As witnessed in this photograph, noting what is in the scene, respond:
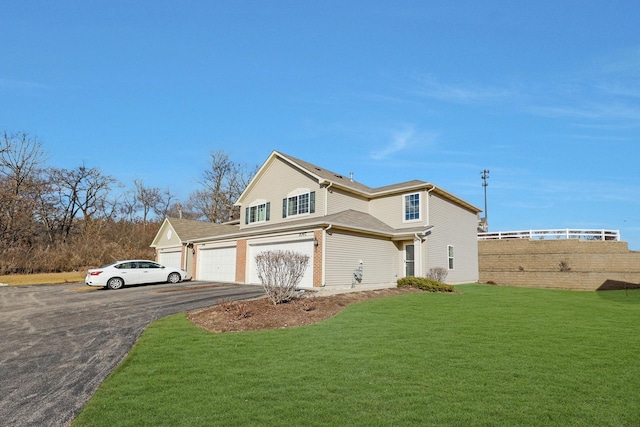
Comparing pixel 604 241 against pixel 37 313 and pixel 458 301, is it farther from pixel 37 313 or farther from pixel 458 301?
pixel 37 313

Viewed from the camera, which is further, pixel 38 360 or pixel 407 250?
pixel 407 250

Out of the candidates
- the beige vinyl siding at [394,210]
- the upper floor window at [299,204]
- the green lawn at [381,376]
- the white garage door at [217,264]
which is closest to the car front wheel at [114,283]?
the white garage door at [217,264]

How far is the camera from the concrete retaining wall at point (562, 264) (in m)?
22.4

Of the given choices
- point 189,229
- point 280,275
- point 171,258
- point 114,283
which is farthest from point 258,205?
point 280,275

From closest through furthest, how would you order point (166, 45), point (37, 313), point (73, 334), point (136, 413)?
1. point (136, 413)
2. point (73, 334)
3. point (37, 313)
4. point (166, 45)

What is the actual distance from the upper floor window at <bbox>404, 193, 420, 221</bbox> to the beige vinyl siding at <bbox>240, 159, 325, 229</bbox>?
4900 millimetres

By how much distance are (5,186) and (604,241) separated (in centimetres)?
4631

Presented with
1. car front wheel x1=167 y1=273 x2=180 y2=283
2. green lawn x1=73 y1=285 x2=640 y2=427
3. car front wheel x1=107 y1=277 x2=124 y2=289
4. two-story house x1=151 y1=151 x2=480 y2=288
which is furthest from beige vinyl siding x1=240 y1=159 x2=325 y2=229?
green lawn x1=73 y1=285 x2=640 y2=427

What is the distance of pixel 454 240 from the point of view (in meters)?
22.9

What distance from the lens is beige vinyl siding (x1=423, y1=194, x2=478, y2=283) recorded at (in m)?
20.5

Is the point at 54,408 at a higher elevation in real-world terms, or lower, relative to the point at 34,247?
lower

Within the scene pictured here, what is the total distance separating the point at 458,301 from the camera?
12.6 meters

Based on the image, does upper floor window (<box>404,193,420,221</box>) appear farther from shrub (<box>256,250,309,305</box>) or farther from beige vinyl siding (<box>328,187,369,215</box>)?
shrub (<box>256,250,309,305</box>)

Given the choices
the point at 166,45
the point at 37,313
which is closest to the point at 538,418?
the point at 37,313
